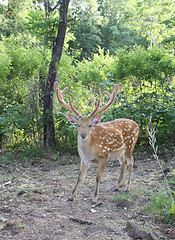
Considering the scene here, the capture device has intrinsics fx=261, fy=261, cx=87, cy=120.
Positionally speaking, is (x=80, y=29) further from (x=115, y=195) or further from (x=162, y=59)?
(x=115, y=195)

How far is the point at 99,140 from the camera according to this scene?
4.14 meters

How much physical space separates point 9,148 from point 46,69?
242 cm

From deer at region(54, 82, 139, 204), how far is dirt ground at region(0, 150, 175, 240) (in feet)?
0.92

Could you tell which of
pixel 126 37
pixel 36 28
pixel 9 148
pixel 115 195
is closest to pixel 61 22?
pixel 36 28

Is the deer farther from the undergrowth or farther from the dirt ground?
the undergrowth

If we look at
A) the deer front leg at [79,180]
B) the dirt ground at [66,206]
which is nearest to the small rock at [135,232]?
the dirt ground at [66,206]

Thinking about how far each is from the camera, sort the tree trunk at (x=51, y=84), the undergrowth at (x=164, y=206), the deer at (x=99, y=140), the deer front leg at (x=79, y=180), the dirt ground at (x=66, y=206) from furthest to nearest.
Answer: the tree trunk at (x=51, y=84) → the deer front leg at (x=79, y=180) → the deer at (x=99, y=140) → the undergrowth at (x=164, y=206) → the dirt ground at (x=66, y=206)

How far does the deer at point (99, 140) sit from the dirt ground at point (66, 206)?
11.0 inches

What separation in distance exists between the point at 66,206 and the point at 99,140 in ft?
3.65

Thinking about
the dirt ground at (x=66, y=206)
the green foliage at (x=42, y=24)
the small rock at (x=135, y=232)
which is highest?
the green foliage at (x=42, y=24)

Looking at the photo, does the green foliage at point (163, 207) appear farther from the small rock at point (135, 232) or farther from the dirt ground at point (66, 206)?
the small rock at point (135, 232)

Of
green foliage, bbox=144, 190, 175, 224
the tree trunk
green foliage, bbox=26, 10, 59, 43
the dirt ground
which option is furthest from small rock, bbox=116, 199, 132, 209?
green foliage, bbox=26, 10, 59, 43

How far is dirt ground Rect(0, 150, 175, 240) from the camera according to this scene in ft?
9.59

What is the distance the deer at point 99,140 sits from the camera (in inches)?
154
